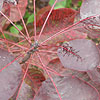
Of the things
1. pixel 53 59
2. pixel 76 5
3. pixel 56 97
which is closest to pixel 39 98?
pixel 56 97

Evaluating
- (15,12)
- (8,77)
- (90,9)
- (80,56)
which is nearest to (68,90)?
(80,56)

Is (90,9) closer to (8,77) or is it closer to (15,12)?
(8,77)

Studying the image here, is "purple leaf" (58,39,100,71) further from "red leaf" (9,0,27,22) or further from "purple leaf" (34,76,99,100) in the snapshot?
"red leaf" (9,0,27,22)

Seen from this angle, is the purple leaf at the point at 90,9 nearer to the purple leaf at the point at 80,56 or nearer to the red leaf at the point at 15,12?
the purple leaf at the point at 80,56

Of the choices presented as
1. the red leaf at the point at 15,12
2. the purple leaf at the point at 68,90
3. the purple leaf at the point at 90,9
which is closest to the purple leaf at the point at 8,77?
the purple leaf at the point at 68,90

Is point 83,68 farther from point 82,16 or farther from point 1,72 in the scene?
point 1,72

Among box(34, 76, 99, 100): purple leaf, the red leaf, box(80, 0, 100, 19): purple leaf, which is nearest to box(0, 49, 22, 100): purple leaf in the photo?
box(34, 76, 99, 100): purple leaf
